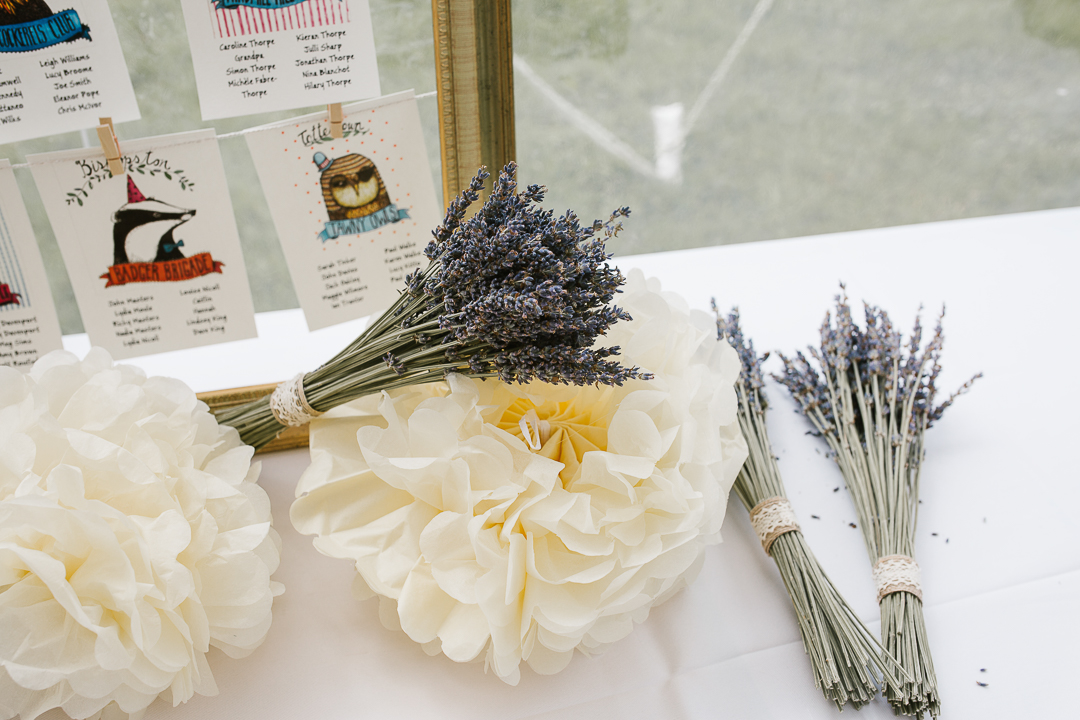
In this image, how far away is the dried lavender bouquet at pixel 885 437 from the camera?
660mm

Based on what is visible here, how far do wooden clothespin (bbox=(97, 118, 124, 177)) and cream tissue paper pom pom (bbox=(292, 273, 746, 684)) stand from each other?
358mm

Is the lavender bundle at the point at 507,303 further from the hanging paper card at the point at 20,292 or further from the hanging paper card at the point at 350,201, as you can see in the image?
the hanging paper card at the point at 20,292

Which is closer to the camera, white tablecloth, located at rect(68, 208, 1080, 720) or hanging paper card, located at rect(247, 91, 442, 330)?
white tablecloth, located at rect(68, 208, 1080, 720)

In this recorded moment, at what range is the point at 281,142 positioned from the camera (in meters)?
0.74

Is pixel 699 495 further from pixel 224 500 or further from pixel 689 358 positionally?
pixel 224 500

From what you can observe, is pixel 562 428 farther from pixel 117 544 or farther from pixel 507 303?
pixel 117 544

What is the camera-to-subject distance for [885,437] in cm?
82

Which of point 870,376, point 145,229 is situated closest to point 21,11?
point 145,229

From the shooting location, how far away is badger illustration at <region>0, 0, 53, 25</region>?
63cm

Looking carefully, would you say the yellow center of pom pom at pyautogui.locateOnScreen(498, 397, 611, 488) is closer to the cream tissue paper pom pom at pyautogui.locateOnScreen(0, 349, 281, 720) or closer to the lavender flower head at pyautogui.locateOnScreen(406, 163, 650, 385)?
the lavender flower head at pyautogui.locateOnScreen(406, 163, 650, 385)

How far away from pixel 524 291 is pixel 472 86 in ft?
1.05

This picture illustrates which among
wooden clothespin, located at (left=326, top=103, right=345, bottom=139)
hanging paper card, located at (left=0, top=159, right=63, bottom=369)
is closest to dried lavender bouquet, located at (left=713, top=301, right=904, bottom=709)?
wooden clothespin, located at (left=326, top=103, right=345, bottom=139)

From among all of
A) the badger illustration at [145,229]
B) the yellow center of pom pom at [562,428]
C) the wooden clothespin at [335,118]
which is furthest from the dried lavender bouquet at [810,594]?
the badger illustration at [145,229]

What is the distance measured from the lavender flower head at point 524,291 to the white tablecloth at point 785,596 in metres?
0.29
